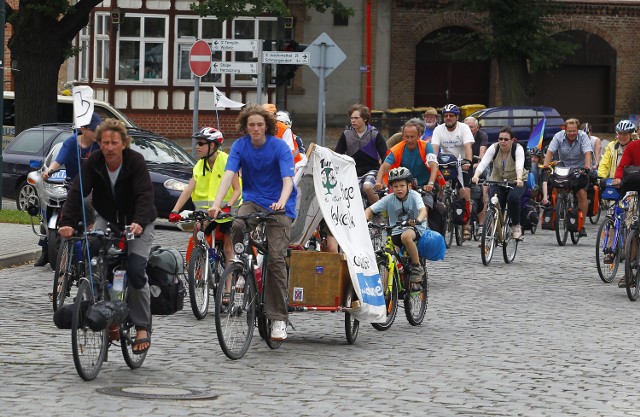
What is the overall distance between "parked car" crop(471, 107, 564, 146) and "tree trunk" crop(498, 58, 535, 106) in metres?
4.30

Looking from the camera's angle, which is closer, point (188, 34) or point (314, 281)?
point (314, 281)

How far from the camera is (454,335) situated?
1245cm

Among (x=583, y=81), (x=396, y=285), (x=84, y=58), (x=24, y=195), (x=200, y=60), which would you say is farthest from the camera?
(x=583, y=81)

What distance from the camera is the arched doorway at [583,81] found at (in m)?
59.1

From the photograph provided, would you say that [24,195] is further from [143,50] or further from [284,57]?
[143,50]

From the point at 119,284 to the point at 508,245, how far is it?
1040cm

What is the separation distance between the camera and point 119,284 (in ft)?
32.1

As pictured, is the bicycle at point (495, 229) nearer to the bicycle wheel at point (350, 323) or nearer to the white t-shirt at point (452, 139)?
the white t-shirt at point (452, 139)

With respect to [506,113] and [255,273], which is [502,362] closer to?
[255,273]

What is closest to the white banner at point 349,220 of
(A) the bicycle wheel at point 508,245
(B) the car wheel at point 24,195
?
(A) the bicycle wheel at point 508,245

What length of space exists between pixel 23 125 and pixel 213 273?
18.6 metres

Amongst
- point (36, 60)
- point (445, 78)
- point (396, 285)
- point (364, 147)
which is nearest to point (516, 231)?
point (364, 147)

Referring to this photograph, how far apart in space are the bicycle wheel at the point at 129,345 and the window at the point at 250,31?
1522 inches

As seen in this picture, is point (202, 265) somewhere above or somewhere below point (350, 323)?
above
